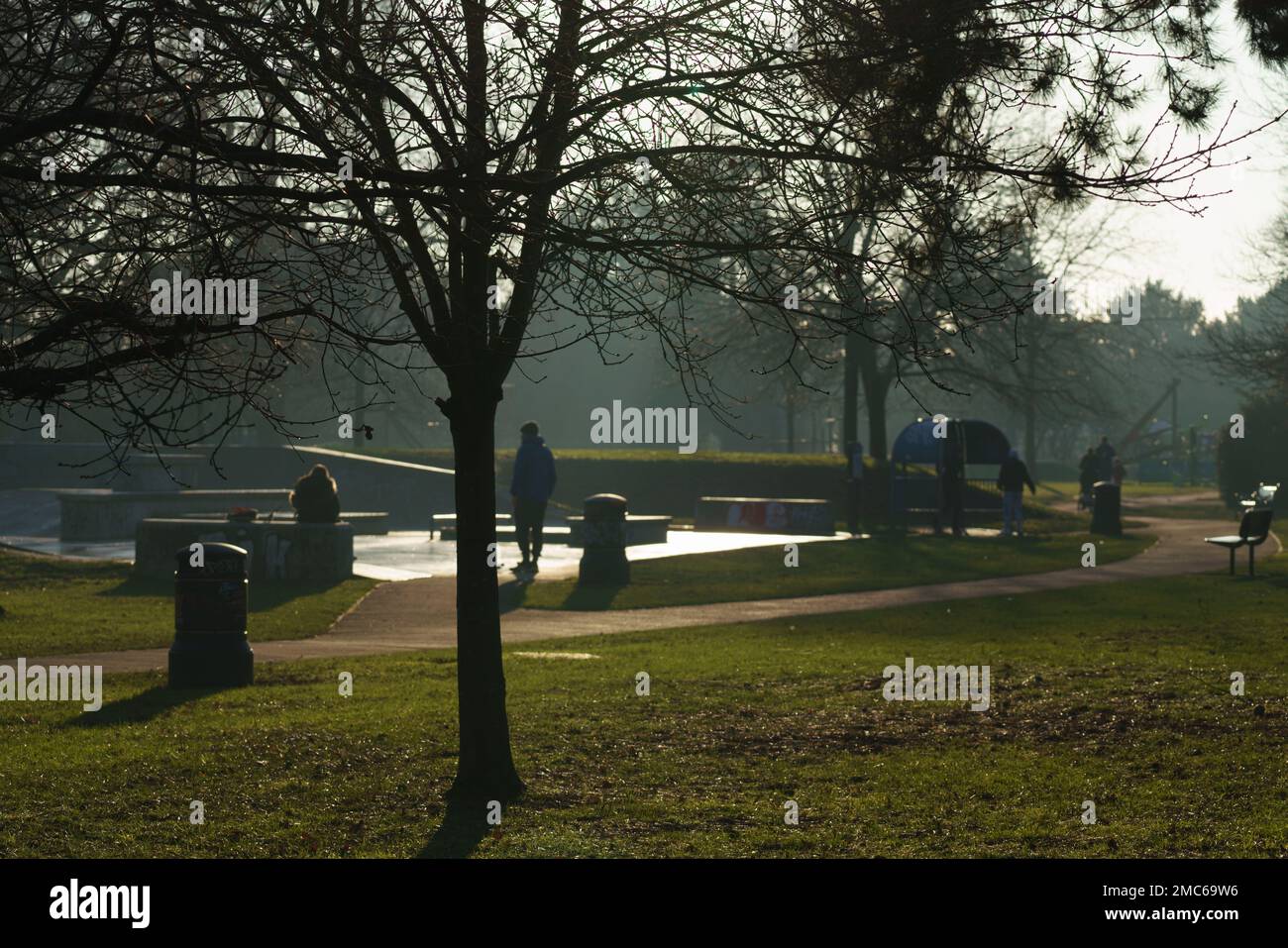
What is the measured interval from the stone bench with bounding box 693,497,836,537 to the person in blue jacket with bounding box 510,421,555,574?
38.7 feet

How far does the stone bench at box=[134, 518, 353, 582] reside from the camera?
21094 mm

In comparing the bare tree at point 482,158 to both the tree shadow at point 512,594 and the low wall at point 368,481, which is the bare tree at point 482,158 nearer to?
the tree shadow at point 512,594

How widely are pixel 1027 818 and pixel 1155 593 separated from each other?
1359cm

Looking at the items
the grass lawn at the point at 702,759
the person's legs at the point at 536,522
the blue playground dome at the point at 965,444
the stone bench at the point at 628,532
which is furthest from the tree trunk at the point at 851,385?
the grass lawn at the point at 702,759

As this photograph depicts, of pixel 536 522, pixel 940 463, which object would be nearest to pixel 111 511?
pixel 536 522

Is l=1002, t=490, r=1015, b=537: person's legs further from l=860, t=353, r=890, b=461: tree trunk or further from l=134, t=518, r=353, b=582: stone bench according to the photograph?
l=134, t=518, r=353, b=582: stone bench

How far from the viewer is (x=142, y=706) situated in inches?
443

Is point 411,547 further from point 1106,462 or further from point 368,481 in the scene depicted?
point 1106,462

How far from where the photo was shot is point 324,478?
21.7 metres

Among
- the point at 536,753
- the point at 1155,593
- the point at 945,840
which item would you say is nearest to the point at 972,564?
the point at 1155,593

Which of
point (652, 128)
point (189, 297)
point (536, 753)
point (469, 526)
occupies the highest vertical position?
point (652, 128)

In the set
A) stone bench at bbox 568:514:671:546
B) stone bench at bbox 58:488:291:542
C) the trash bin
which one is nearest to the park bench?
stone bench at bbox 568:514:671:546

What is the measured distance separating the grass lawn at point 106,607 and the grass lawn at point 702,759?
269 centimetres
